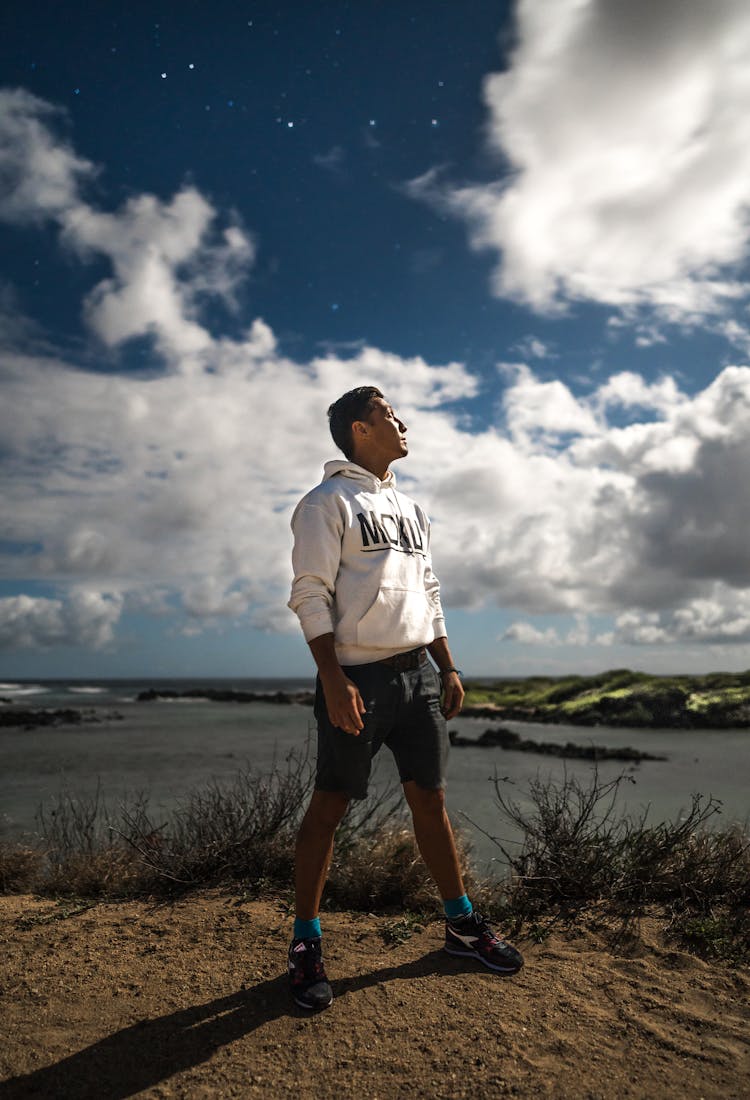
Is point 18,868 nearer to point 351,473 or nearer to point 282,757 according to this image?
point 351,473

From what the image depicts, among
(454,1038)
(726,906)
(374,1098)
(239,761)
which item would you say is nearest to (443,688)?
(454,1038)

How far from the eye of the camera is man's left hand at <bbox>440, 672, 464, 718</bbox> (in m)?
3.01

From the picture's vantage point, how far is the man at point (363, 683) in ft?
8.29

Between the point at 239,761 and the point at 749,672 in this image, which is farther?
the point at 749,672

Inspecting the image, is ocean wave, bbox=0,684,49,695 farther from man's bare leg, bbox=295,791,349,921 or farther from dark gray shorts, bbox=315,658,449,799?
dark gray shorts, bbox=315,658,449,799

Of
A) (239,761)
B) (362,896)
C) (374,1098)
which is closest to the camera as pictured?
(374,1098)

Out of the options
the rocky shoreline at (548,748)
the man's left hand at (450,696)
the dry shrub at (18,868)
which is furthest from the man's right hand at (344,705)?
the rocky shoreline at (548,748)

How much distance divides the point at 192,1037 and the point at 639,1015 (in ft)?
4.91

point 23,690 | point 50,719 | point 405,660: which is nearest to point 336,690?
point 405,660

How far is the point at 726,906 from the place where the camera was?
10.9 ft

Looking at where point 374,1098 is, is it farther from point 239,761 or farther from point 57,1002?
point 239,761

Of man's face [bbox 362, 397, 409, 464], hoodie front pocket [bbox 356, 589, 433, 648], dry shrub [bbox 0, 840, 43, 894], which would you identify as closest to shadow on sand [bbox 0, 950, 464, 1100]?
hoodie front pocket [bbox 356, 589, 433, 648]

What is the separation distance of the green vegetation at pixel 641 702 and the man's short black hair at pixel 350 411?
16762 mm

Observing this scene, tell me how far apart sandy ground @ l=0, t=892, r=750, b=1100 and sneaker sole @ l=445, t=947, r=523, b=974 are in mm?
32
